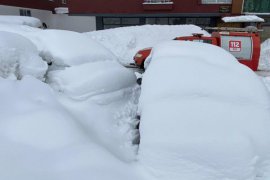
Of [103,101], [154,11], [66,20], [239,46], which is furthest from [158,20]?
[103,101]

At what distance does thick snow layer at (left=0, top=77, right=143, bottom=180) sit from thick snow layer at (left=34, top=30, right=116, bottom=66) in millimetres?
1089

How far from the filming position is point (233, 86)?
340 cm

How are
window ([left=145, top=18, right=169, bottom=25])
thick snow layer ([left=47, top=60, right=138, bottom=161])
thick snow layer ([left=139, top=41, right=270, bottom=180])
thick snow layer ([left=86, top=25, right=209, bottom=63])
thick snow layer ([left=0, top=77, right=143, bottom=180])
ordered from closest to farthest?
thick snow layer ([left=0, top=77, right=143, bottom=180])
thick snow layer ([left=139, top=41, right=270, bottom=180])
thick snow layer ([left=47, top=60, right=138, bottom=161])
thick snow layer ([left=86, top=25, right=209, bottom=63])
window ([left=145, top=18, right=169, bottom=25])

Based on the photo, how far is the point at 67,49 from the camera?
167 inches

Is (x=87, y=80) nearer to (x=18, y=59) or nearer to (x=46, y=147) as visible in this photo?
(x=18, y=59)

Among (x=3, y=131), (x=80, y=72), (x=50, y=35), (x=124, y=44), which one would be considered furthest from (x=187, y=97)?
(x=124, y=44)

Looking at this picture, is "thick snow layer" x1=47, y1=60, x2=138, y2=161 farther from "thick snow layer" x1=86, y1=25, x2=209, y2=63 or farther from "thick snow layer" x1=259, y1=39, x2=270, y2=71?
"thick snow layer" x1=86, y1=25, x2=209, y2=63

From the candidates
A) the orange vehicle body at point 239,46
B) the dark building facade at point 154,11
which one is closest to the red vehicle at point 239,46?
the orange vehicle body at point 239,46

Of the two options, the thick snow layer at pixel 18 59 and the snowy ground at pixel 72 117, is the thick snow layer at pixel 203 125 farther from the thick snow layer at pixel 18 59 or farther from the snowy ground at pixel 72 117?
the thick snow layer at pixel 18 59

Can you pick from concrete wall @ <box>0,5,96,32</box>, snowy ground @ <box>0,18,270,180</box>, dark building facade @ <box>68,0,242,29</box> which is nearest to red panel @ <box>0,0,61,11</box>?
concrete wall @ <box>0,5,96,32</box>

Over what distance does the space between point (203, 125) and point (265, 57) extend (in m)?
14.9

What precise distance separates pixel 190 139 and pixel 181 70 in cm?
118

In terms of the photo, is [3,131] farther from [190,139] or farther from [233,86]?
[233,86]

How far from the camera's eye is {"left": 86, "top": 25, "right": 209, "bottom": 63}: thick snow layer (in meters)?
16.1
